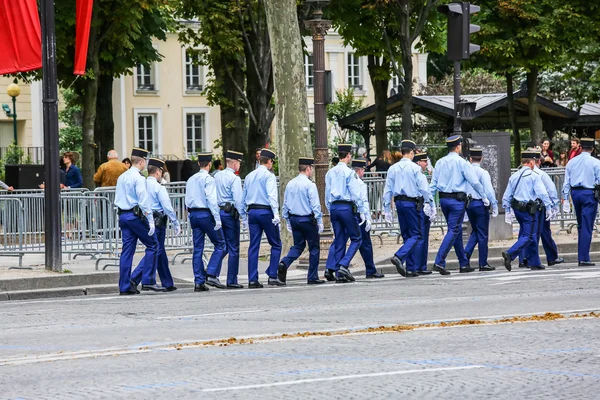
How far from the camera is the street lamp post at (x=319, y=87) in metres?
21.5

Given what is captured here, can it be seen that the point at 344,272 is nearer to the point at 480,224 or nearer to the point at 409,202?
the point at 409,202

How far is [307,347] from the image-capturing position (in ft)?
37.0

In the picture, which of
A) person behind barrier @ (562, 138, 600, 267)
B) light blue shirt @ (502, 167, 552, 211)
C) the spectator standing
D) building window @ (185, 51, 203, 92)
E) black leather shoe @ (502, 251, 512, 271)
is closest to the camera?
black leather shoe @ (502, 251, 512, 271)

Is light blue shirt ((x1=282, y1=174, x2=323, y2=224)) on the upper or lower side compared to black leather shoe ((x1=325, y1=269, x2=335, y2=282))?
upper

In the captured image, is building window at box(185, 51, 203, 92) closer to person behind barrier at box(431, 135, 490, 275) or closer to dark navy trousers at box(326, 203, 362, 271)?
person behind barrier at box(431, 135, 490, 275)

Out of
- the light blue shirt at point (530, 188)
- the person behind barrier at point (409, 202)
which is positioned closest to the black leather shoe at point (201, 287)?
the person behind barrier at point (409, 202)

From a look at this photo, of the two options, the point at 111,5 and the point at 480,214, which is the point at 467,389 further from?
the point at 111,5

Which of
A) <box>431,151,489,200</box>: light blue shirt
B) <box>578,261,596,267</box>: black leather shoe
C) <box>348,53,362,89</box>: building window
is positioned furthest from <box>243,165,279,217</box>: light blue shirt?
<box>348,53,362,89</box>: building window

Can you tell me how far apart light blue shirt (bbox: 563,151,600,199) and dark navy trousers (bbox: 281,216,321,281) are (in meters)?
4.20

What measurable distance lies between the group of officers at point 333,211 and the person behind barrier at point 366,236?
20mm

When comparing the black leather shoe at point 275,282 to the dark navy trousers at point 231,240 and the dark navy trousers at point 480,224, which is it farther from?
the dark navy trousers at point 480,224


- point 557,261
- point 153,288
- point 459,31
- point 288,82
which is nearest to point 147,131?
point 288,82

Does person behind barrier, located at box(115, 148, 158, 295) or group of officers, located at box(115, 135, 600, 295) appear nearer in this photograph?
person behind barrier, located at box(115, 148, 158, 295)

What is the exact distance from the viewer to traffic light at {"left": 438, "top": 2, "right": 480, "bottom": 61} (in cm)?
2277
